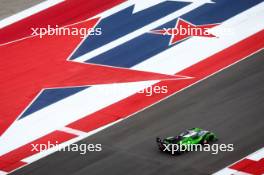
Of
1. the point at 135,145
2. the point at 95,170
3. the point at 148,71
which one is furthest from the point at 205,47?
the point at 95,170

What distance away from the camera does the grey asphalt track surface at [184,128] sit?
28109 mm

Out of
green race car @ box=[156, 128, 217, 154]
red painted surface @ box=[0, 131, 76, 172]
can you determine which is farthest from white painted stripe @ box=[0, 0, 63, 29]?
green race car @ box=[156, 128, 217, 154]

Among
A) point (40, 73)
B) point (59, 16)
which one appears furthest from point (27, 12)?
point (40, 73)

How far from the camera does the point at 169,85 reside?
1380 inches

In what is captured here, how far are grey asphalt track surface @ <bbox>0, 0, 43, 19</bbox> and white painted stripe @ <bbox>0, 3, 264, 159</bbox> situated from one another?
10.9 meters

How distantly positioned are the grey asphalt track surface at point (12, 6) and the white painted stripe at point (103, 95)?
35.9ft

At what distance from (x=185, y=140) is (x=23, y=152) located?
707 cm

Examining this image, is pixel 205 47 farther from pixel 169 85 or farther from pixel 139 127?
pixel 139 127

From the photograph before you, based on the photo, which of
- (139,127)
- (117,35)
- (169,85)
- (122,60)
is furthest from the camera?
(117,35)

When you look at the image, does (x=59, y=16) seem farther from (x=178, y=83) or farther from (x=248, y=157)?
(x=248, y=157)

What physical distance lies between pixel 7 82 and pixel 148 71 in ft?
23.9

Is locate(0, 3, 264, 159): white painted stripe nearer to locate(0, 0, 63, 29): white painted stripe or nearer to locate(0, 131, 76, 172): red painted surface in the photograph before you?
locate(0, 131, 76, 172): red painted surface

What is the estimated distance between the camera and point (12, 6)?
45156 mm

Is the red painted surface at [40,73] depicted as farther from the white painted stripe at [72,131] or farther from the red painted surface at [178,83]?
the white painted stripe at [72,131]
